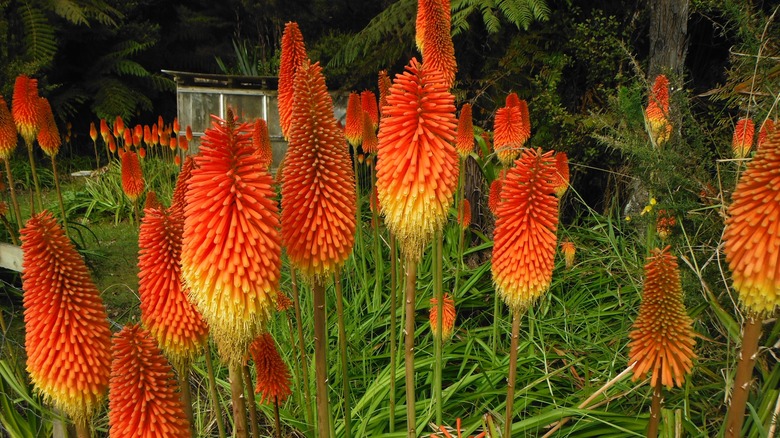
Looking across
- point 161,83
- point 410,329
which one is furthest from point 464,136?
point 161,83

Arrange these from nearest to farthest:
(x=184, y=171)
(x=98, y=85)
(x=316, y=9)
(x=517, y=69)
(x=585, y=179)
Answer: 1. (x=184, y=171)
2. (x=517, y=69)
3. (x=585, y=179)
4. (x=316, y=9)
5. (x=98, y=85)

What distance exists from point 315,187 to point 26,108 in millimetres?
3734

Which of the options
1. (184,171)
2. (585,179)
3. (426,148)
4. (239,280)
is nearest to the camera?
(239,280)

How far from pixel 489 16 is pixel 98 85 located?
963cm

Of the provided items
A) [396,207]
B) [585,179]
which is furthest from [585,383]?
[585,179]

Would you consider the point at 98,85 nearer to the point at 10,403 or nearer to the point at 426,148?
the point at 10,403

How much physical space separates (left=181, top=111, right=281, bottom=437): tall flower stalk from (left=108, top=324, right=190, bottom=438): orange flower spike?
0.62 feet

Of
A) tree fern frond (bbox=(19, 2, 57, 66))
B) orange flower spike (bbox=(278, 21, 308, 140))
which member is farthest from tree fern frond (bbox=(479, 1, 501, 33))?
tree fern frond (bbox=(19, 2, 57, 66))

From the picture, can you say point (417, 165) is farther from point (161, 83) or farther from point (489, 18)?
point (161, 83)

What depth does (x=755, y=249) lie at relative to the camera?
6.44 feet

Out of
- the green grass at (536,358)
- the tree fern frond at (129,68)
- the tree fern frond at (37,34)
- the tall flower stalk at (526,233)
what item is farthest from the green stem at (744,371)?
the tree fern frond at (129,68)

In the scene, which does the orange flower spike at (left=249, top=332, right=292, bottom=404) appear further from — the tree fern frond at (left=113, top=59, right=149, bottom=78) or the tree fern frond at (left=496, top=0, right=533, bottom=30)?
the tree fern frond at (left=113, top=59, right=149, bottom=78)

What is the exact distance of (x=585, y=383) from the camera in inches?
147

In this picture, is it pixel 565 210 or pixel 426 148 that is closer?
pixel 426 148
